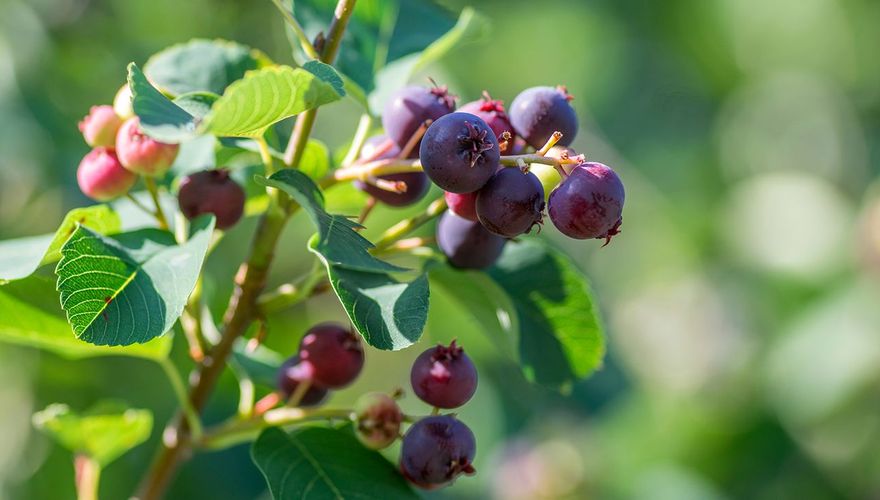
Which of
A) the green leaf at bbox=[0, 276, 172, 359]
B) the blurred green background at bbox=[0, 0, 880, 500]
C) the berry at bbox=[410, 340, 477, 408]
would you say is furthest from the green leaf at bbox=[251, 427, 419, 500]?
the blurred green background at bbox=[0, 0, 880, 500]

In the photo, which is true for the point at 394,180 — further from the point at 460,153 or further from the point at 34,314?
the point at 34,314

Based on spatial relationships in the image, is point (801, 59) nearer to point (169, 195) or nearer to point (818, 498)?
point (818, 498)

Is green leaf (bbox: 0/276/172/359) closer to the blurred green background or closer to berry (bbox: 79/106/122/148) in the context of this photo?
berry (bbox: 79/106/122/148)

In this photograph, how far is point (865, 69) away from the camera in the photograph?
4996mm

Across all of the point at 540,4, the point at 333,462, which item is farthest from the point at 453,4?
the point at 333,462

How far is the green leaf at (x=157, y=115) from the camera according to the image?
1.04 meters

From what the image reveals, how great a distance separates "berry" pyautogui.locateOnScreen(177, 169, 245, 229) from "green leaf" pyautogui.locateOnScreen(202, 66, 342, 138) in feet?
0.86

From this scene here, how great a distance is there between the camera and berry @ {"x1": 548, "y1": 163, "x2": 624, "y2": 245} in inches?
42.1

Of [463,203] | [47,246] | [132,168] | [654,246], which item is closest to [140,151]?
[132,168]

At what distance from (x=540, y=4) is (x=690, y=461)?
2.67 metres

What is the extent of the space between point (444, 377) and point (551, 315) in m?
0.40

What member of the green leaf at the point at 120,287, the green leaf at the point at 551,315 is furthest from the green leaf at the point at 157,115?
the green leaf at the point at 551,315

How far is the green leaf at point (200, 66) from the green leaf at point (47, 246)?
199 mm

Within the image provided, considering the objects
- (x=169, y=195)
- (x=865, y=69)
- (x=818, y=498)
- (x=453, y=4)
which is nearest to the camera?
(x=169, y=195)
